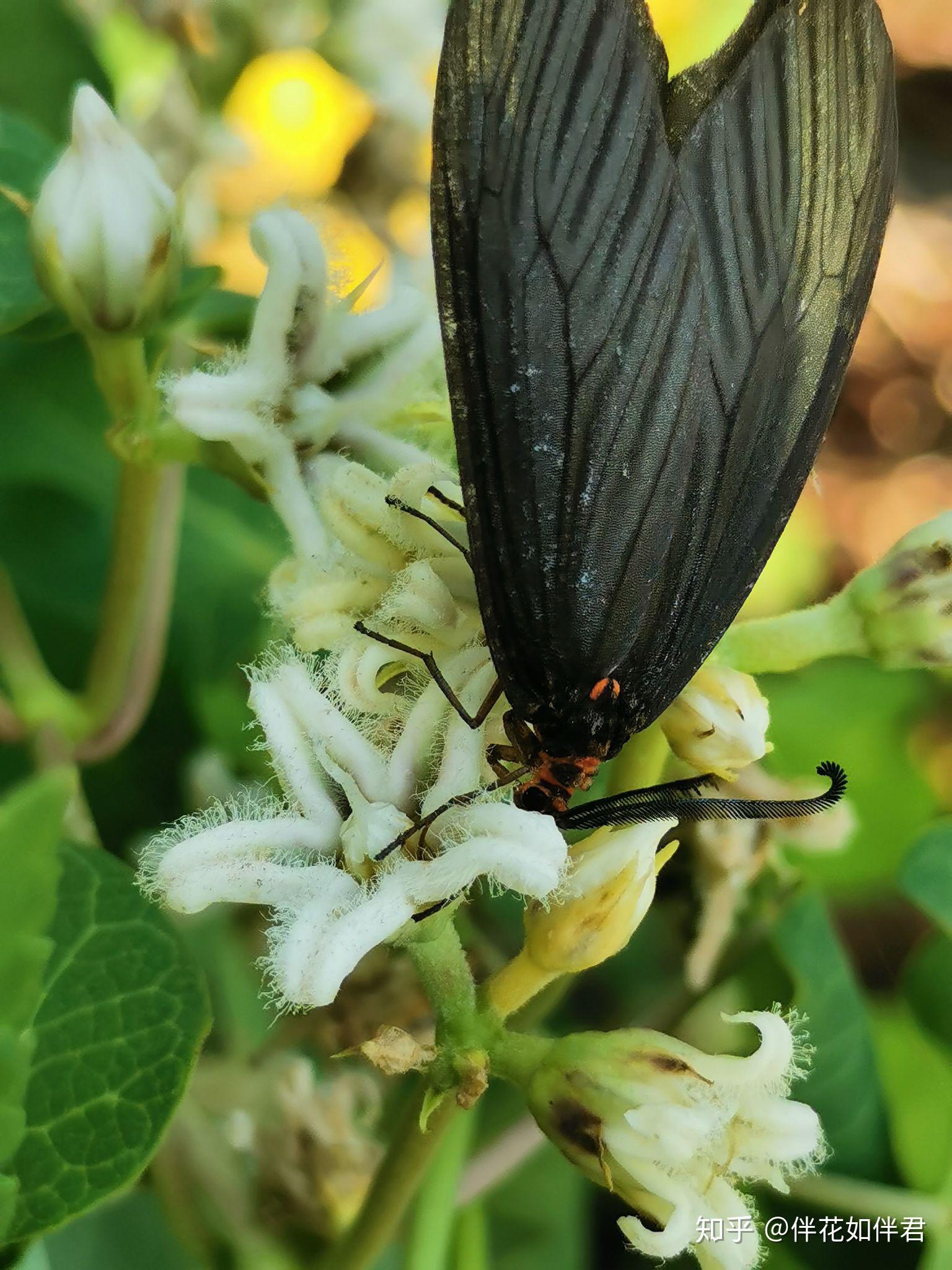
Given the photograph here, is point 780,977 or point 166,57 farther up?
point 166,57

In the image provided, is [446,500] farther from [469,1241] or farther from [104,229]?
[469,1241]

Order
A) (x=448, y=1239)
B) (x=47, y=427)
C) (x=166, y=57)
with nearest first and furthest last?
(x=448, y=1239), (x=47, y=427), (x=166, y=57)

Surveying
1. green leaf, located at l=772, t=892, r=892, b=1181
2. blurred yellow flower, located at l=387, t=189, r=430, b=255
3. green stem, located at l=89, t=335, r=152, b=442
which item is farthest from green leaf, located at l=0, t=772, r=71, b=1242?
blurred yellow flower, located at l=387, t=189, r=430, b=255

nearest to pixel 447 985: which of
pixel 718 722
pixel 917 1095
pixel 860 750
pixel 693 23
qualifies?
pixel 718 722

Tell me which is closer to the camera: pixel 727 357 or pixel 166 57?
pixel 727 357

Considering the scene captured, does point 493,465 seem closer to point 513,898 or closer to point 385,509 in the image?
point 385,509

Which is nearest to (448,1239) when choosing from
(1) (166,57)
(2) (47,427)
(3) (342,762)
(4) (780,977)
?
(4) (780,977)

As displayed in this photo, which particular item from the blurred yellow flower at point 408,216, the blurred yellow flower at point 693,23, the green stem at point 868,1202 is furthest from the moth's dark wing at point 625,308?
the blurred yellow flower at point 693,23
